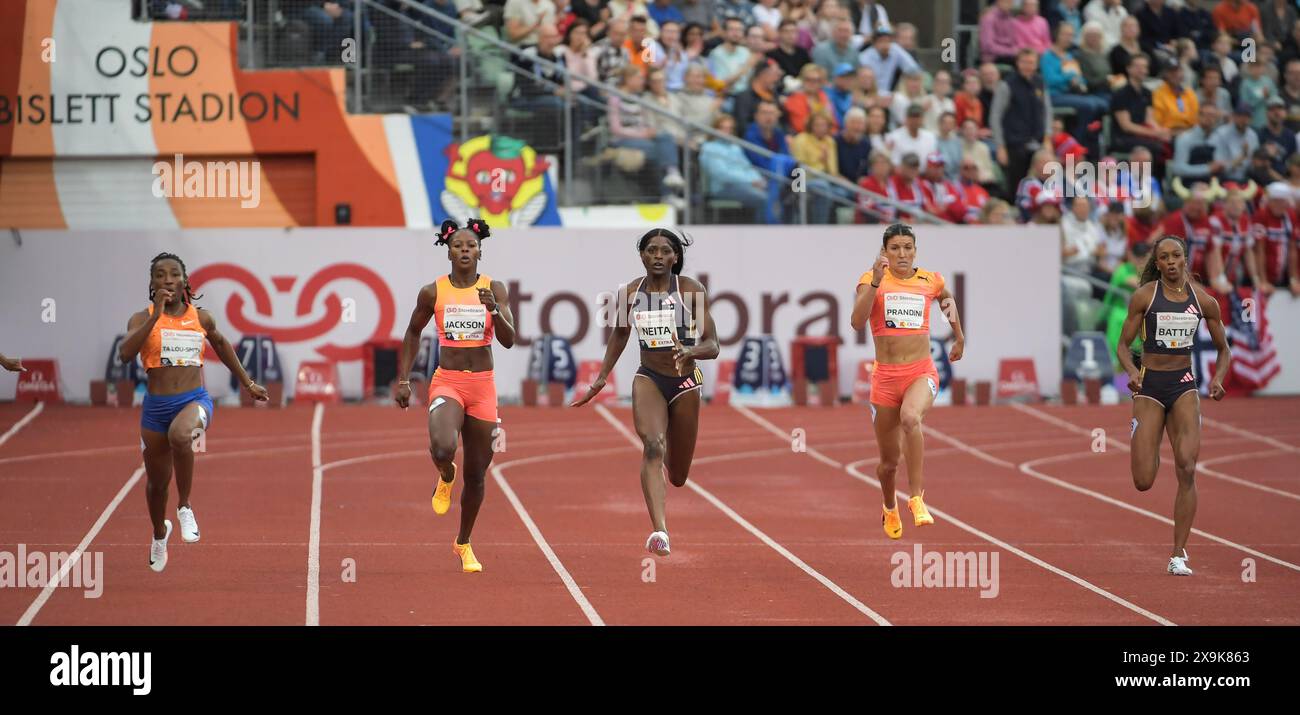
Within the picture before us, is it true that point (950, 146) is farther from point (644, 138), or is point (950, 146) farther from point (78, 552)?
point (78, 552)

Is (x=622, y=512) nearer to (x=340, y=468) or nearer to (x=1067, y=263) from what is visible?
(x=340, y=468)

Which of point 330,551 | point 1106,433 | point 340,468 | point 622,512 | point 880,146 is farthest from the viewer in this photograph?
point 880,146

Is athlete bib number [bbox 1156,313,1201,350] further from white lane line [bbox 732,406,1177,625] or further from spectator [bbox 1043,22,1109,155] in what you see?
spectator [bbox 1043,22,1109,155]

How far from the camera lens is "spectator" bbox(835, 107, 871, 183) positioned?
23.4 meters

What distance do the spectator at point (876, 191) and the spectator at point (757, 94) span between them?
1541 mm

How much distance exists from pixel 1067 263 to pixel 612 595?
13221 millimetres

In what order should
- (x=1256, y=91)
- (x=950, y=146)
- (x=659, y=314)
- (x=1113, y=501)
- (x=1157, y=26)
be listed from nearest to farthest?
(x=659, y=314) < (x=1113, y=501) < (x=950, y=146) < (x=1256, y=91) < (x=1157, y=26)

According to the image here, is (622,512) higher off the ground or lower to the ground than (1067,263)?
lower

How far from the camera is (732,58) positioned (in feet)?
78.6

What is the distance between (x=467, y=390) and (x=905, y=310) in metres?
3.06

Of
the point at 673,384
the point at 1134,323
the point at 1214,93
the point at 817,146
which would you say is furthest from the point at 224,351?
the point at 1214,93

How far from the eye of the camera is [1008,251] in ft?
74.9
